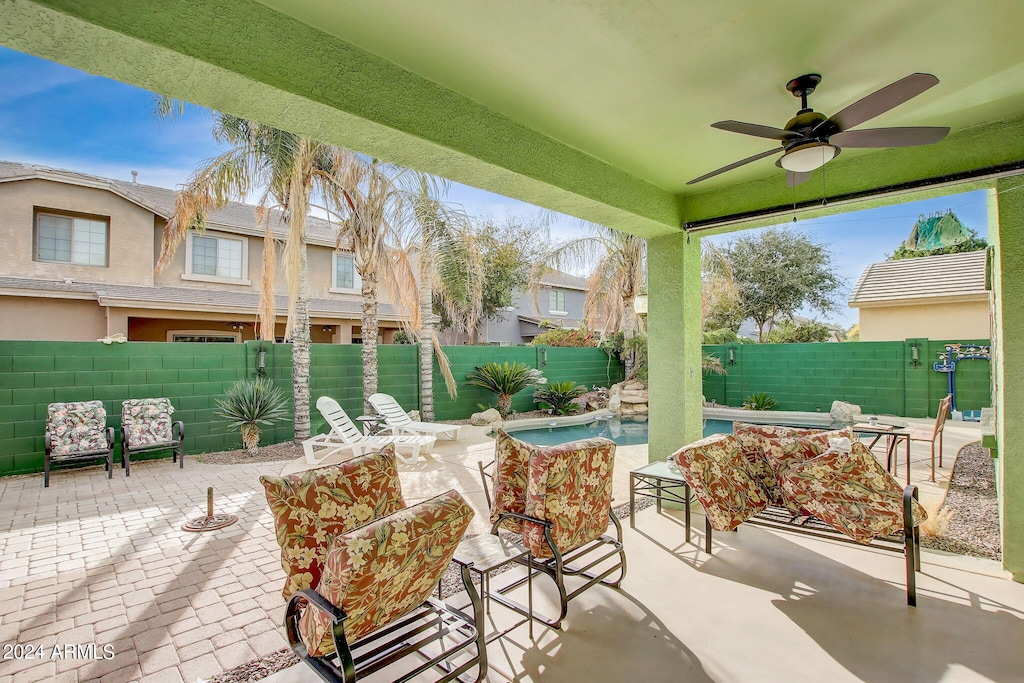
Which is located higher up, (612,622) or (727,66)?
(727,66)

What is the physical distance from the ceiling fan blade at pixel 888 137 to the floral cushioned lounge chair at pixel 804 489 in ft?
6.45

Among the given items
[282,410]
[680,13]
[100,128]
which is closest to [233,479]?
[282,410]

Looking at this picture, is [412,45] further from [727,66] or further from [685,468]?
[685,468]

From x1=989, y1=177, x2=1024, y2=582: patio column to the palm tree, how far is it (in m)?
7.88

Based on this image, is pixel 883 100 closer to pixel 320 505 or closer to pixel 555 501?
pixel 555 501

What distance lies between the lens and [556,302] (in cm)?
2159

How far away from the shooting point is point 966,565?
3586 mm

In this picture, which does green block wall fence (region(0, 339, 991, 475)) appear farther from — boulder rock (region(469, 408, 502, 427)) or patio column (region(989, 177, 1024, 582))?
patio column (region(989, 177, 1024, 582))

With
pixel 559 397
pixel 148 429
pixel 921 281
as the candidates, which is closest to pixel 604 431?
pixel 559 397

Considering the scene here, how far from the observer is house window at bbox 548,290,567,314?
21.3 m

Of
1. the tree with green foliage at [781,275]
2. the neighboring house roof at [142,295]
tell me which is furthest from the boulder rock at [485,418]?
the tree with green foliage at [781,275]

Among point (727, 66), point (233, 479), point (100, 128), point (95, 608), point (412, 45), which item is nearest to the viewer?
point (412, 45)

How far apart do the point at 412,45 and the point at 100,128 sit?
12.3 meters

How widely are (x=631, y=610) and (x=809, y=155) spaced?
2955 mm
